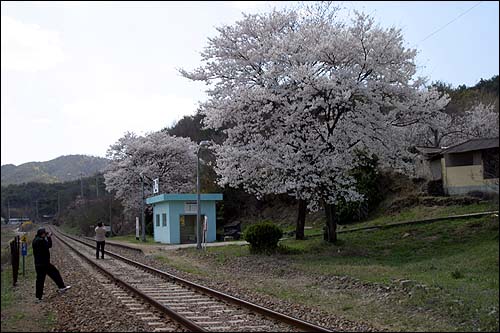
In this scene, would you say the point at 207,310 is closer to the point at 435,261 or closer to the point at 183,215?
the point at 435,261

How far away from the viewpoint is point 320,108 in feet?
83.2

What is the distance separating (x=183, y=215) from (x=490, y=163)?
3168 cm

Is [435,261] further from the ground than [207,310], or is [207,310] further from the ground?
[435,261]

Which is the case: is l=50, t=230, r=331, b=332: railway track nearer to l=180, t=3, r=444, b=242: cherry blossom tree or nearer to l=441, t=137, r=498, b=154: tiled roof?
l=441, t=137, r=498, b=154: tiled roof

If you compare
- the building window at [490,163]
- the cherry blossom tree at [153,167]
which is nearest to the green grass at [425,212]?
the building window at [490,163]

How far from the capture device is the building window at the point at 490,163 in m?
11.3

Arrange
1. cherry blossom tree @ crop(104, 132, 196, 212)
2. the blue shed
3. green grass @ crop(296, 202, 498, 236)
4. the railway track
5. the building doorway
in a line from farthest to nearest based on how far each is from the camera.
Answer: cherry blossom tree @ crop(104, 132, 196, 212), the building doorway, the blue shed, green grass @ crop(296, 202, 498, 236), the railway track

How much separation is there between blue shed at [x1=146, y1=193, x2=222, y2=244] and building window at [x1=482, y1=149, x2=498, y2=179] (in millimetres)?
28843

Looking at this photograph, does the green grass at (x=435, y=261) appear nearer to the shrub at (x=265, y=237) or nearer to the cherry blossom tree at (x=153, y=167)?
the shrub at (x=265, y=237)

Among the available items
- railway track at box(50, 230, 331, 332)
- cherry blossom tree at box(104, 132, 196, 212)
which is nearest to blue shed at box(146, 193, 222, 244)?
cherry blossom tree at box(104, 132, 196, 212)

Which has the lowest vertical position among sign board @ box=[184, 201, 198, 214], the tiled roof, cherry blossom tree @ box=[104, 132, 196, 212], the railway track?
the railway track

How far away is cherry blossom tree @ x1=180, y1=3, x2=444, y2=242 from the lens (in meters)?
24.5

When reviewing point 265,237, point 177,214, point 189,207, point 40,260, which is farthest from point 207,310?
point 189,207

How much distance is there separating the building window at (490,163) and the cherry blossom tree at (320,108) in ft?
37.9
